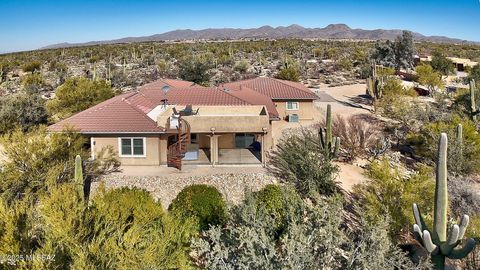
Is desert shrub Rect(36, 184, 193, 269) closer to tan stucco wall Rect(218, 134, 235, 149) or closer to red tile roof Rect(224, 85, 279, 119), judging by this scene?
tan stucco wall Rect(218, 134, 235, 149)

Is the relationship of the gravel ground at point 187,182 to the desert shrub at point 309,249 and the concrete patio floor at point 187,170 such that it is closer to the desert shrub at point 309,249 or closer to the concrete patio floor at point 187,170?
the concrete patio floor at point 187,170

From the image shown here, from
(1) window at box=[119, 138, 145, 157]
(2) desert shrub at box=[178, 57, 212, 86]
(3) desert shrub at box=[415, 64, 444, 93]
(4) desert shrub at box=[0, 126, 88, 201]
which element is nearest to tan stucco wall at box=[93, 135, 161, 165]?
(1) window at box=[119, 138, 145, 157]

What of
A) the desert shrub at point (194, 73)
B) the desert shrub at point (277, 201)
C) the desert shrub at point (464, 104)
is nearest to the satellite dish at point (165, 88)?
the desert shrub at point (277, 201)

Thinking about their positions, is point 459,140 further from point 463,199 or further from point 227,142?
point 227,142

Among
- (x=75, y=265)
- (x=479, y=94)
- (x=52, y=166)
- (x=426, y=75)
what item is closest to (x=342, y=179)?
(x=52, y=166)

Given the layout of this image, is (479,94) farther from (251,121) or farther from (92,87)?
(92,87)

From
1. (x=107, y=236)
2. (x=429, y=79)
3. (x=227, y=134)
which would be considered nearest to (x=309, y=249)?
(x=107, y=236)
